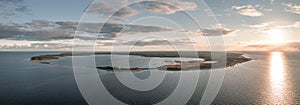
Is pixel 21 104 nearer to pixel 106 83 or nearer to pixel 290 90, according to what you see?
pixel 106 83

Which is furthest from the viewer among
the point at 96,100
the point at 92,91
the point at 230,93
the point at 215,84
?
the point at 215,84

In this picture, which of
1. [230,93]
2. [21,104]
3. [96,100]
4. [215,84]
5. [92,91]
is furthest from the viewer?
[215,84]

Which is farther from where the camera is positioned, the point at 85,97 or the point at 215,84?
the point at 215,84

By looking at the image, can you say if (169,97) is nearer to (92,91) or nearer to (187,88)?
(187,88)

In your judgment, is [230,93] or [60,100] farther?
[230,93]

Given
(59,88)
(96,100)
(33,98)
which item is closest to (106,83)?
(59,88)

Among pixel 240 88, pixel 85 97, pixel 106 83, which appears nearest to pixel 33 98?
pixel 85 97

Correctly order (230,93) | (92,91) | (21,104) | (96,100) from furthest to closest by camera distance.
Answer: (92,91) < (230,93) < (96,100) < (21,104)

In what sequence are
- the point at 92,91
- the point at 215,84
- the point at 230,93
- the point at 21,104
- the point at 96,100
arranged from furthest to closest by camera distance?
the point at 215,84
the point at 92,91
the point at 230,93
the point at 96,100
the point at 21,104

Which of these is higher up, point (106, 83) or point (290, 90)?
point (106, 83)
